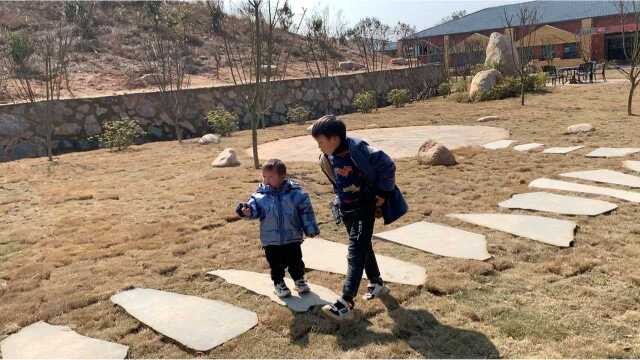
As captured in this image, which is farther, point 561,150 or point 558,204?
A: point 561,150

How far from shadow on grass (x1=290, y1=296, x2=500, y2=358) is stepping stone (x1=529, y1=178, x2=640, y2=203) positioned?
3.07m

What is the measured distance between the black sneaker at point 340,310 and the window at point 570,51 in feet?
114

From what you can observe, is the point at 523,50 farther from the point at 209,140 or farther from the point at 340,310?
the point at 340,310

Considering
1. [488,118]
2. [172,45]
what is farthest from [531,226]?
[172,45]

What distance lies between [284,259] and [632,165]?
4860mm

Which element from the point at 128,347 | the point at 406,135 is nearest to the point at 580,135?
the point at 406,135

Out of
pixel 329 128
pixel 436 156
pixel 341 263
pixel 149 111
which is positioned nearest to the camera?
pixel 329 128

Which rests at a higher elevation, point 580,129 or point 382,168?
point 382,168

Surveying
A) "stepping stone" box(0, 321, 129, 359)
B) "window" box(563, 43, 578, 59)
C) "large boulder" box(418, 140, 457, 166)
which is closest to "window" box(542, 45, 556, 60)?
"window" box(563, 43, 578, 59)

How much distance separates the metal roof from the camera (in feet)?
111

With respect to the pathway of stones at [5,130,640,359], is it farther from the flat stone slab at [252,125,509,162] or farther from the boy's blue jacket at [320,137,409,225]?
the flat stone slab at [252,125,509,162]

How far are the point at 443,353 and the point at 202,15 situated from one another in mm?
24697

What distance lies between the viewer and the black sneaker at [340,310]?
2.73m

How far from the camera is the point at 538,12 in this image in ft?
120
